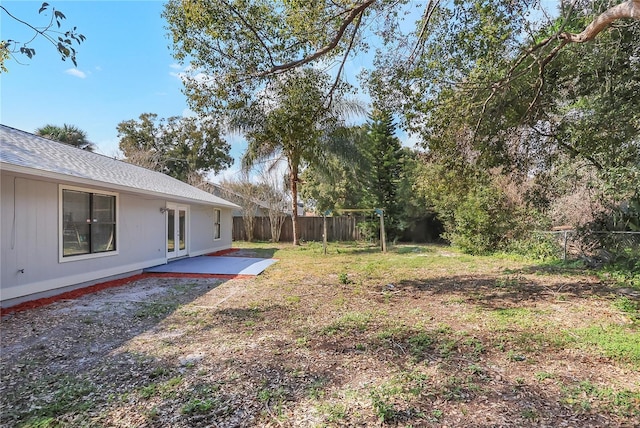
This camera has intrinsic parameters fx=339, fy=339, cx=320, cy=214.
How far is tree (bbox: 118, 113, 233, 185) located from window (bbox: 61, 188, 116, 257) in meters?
18.4

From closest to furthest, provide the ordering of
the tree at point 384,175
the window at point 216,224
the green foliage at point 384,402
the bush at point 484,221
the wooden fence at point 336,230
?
the green foliage at point 384,402 → the bush at point 484,221 → the window at point 216,224 → the tree at point 384,175 → the wooden fence at point 336,230

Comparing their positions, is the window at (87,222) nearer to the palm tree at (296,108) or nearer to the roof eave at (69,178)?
the roof eave at (69,178)

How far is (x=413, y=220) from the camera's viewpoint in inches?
734

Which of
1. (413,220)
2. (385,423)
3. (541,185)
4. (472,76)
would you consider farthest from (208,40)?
(413,220)

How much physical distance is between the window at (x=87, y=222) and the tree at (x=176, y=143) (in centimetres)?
1842

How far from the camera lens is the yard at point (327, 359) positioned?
251 centimetres

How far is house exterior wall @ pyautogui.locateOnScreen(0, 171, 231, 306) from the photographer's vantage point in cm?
538

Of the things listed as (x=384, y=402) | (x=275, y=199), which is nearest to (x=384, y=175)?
(x=275, y=199)

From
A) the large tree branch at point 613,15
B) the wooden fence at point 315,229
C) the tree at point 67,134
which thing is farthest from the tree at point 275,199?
the large tree branch at point 613,15

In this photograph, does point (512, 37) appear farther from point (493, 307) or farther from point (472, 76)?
point (493, 307)

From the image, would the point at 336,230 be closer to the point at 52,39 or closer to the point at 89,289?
the point at 89,289

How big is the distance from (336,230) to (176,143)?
16126 millimetres

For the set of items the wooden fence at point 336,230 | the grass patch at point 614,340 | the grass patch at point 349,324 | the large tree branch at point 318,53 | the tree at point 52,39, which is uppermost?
the large tree branch at point 318,53

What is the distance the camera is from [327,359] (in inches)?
137
